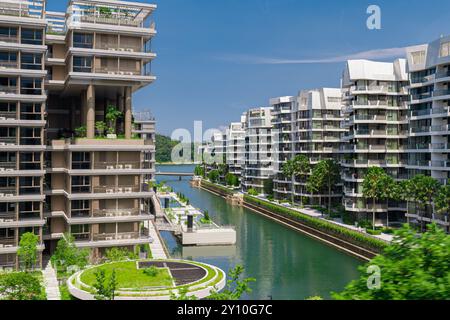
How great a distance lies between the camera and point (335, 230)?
36281 millimetres

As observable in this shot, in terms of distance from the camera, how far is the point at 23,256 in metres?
22.7

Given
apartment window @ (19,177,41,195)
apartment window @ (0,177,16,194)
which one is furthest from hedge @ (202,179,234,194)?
apartment window @ (0,177,16,194)

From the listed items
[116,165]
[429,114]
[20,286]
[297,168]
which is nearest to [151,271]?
[20,286]

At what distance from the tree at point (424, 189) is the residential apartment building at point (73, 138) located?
58.8 ft

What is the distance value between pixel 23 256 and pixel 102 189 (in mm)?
5443

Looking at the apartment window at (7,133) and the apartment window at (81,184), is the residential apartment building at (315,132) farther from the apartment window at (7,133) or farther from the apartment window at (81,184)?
the apartment window at (7,133)

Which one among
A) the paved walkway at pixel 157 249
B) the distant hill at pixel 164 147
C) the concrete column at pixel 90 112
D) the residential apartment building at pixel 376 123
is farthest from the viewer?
the distant hill at pixel 164 147

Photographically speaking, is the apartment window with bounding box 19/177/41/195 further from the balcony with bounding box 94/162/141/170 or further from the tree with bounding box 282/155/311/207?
the tree with bounding box 282/155/311/207

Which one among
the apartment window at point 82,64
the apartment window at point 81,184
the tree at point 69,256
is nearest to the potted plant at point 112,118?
the apartment window at point 81,184

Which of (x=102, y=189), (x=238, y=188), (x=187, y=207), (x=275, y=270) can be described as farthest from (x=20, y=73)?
(x=238, y=188)

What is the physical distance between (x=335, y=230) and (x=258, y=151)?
104 ft

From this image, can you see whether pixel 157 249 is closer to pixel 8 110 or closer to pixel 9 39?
pixel 8 110

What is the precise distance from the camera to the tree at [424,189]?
103 ft
